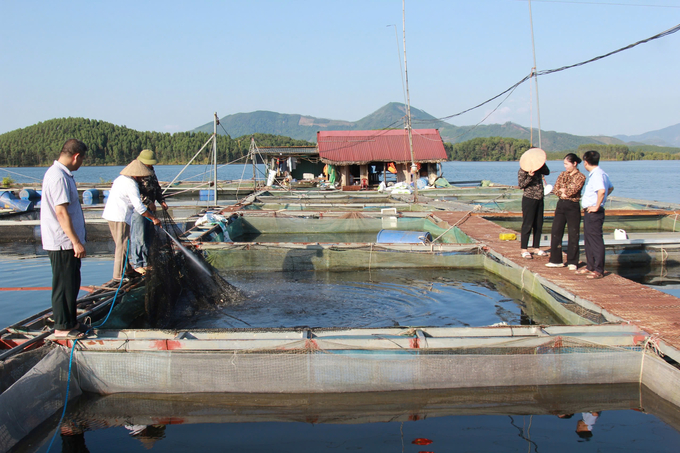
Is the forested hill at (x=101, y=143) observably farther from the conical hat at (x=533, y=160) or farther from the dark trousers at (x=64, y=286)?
the dark trousers at (x=64, y=286)

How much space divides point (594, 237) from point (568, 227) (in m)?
0.31

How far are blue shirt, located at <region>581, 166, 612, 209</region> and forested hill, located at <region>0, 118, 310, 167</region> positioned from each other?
8051 centimetres

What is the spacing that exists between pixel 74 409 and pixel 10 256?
400 inches

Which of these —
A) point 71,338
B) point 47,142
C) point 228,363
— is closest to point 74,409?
point 71,338

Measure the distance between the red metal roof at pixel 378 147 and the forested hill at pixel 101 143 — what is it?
5957 cm

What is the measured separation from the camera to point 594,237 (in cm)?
564

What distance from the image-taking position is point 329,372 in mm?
3865

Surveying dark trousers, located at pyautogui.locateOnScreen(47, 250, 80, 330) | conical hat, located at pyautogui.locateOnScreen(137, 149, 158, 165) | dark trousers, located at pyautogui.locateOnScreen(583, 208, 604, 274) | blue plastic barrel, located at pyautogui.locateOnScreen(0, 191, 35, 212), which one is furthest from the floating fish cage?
blue plastic barrel, located at pyautogui.locateOnScreen(0, 191, 35, 212)

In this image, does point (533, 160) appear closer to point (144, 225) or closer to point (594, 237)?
point (594, 237)

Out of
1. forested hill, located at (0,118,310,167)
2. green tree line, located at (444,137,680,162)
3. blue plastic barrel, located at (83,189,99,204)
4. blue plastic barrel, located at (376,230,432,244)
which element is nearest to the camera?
blue plastic barrel, located at (376,230,432,244)

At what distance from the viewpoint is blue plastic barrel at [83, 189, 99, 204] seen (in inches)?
916

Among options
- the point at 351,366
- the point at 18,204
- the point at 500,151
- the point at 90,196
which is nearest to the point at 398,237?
the point at 351,366

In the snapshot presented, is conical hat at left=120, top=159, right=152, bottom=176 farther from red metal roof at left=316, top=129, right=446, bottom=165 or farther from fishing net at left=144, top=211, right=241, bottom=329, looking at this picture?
red metal roof at left=316, top=129, right=446, bottom=165

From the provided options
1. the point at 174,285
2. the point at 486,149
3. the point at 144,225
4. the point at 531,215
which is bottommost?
the point at 174,285
